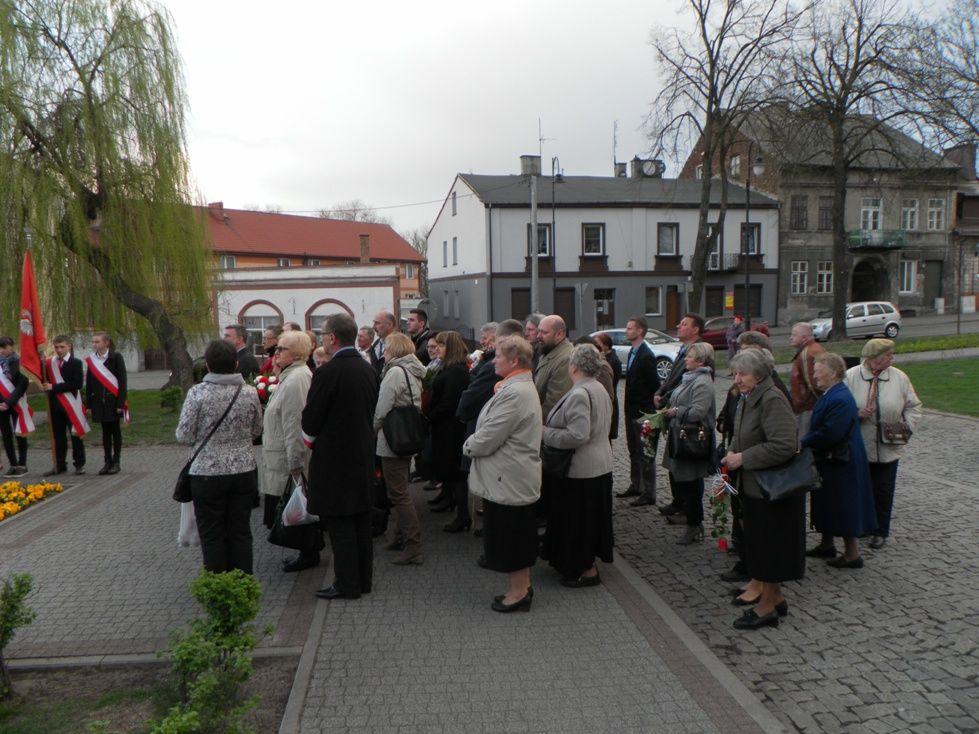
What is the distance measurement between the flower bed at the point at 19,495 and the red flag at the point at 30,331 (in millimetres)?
1438

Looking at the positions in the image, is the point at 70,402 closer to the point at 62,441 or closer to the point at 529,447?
the point at 62,441

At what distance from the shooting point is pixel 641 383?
825 centimetres

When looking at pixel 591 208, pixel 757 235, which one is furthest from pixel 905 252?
pixel 591 208

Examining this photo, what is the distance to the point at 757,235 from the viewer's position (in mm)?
43781

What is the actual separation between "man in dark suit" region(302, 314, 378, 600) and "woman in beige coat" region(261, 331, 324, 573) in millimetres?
501

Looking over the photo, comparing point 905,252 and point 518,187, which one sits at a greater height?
point 518,187

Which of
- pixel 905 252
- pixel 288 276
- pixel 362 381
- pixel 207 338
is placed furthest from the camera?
pixel 905 252

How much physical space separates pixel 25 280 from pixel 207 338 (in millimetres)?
8919

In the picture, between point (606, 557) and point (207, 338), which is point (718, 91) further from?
point (606, 557)

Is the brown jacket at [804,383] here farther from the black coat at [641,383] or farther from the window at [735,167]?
the window at [735,167]

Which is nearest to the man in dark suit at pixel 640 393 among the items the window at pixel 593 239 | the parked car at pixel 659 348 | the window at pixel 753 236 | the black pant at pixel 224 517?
the black pant at pixel 224 517

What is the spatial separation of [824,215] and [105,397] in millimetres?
43233

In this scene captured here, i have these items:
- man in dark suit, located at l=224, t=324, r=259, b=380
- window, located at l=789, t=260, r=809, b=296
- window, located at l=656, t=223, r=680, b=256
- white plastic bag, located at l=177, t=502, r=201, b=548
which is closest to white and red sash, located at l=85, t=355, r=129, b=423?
man in dark suit, located at l=224, t=324, r=259, b=380

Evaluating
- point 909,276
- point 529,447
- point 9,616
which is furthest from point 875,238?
point 9,616
